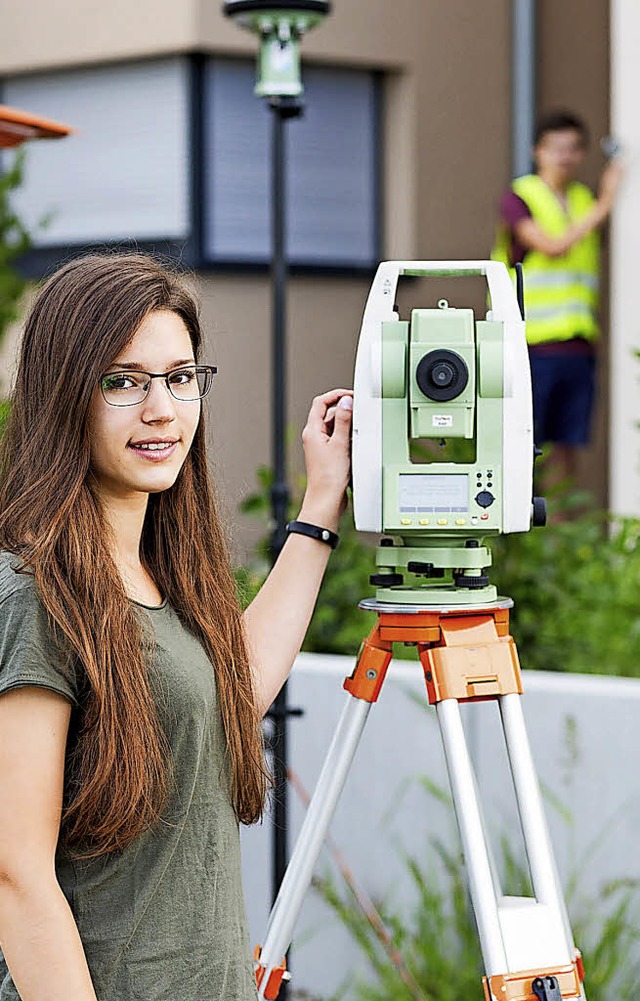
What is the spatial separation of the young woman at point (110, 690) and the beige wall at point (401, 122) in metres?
5.04

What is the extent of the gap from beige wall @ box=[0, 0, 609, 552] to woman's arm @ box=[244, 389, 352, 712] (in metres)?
4.70

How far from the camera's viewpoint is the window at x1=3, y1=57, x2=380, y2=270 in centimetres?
745

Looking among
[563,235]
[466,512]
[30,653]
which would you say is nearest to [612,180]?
[563,235]

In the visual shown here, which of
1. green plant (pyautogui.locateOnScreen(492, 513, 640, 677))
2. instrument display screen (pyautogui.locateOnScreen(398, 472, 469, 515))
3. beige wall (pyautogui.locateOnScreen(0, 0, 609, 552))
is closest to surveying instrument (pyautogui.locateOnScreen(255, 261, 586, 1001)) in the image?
instrument display screen (pyautogui.locateOnScreen(398, 472, 469, 515))

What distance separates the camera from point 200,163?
24.4 feet

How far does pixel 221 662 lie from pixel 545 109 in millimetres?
5953

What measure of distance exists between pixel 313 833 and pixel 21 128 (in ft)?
6.01

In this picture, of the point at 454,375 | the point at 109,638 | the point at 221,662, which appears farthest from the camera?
the point at 454,375

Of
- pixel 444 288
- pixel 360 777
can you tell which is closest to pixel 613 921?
pixel 360 777

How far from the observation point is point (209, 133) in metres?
7.46

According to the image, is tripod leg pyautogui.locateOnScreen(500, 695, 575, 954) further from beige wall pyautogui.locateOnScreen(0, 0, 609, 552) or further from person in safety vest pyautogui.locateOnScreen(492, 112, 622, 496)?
beige wall pyautogui.locateOnScreen(0, 0, 609, 552)

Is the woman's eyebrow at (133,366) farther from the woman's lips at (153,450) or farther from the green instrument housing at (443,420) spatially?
the green instrument housing at (443,420)

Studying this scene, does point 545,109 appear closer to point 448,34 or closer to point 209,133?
point 448,34

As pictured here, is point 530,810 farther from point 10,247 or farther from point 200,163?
point 10,247
